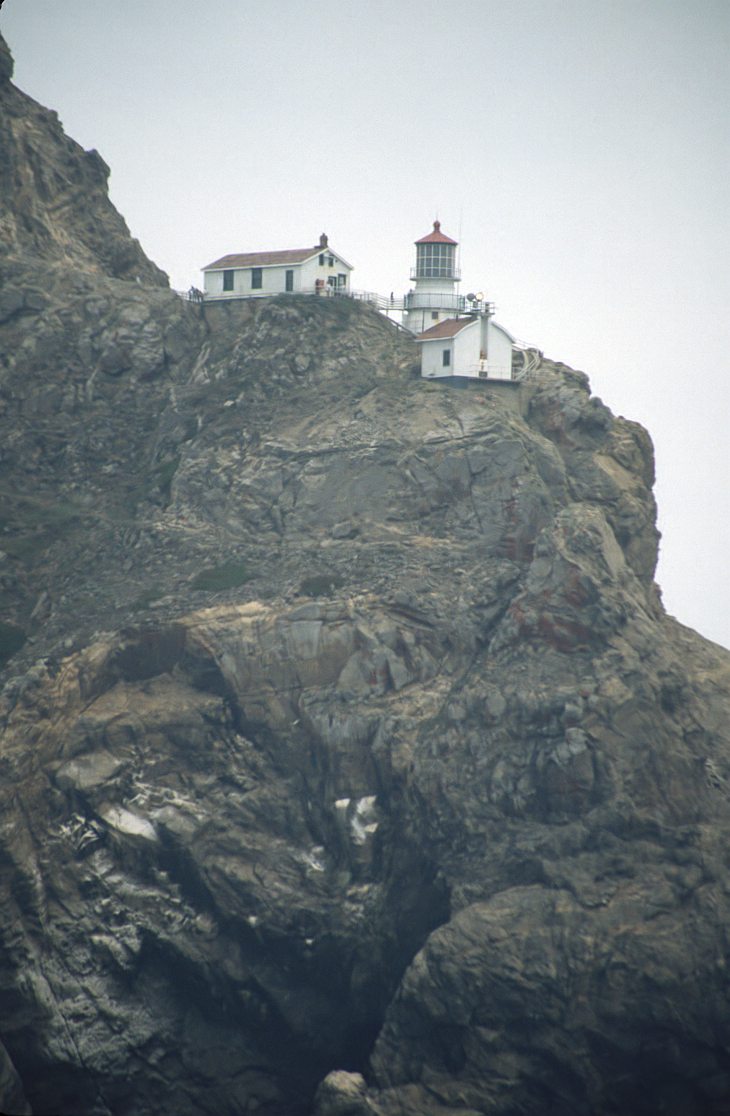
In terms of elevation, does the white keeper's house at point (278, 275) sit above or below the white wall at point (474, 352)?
above

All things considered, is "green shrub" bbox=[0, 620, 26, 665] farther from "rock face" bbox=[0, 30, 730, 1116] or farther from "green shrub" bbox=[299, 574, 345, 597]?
"green shrub" bbox=[299, 574, 345, 597]

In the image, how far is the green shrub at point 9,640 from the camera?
237 feet

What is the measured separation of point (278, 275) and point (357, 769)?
28.3 metres

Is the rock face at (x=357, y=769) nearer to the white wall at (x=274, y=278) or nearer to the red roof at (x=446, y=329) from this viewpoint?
the red roof at (x=446, y=329)

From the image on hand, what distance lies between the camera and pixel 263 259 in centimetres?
8481

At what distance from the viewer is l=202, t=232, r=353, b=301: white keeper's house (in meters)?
84.1

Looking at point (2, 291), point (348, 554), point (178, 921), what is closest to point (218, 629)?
point (348, 554)

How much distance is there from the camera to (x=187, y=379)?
271ft

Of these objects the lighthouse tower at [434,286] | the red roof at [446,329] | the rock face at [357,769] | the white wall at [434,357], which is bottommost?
the rock face at [357,769]

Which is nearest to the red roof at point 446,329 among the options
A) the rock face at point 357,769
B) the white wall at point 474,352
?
the white wall at point 474,352

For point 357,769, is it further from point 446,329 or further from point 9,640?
point 446,329

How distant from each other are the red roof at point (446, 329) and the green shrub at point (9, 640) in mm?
24719

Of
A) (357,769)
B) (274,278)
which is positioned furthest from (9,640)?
(274,278)

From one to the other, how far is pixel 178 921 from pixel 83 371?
97.7ft
